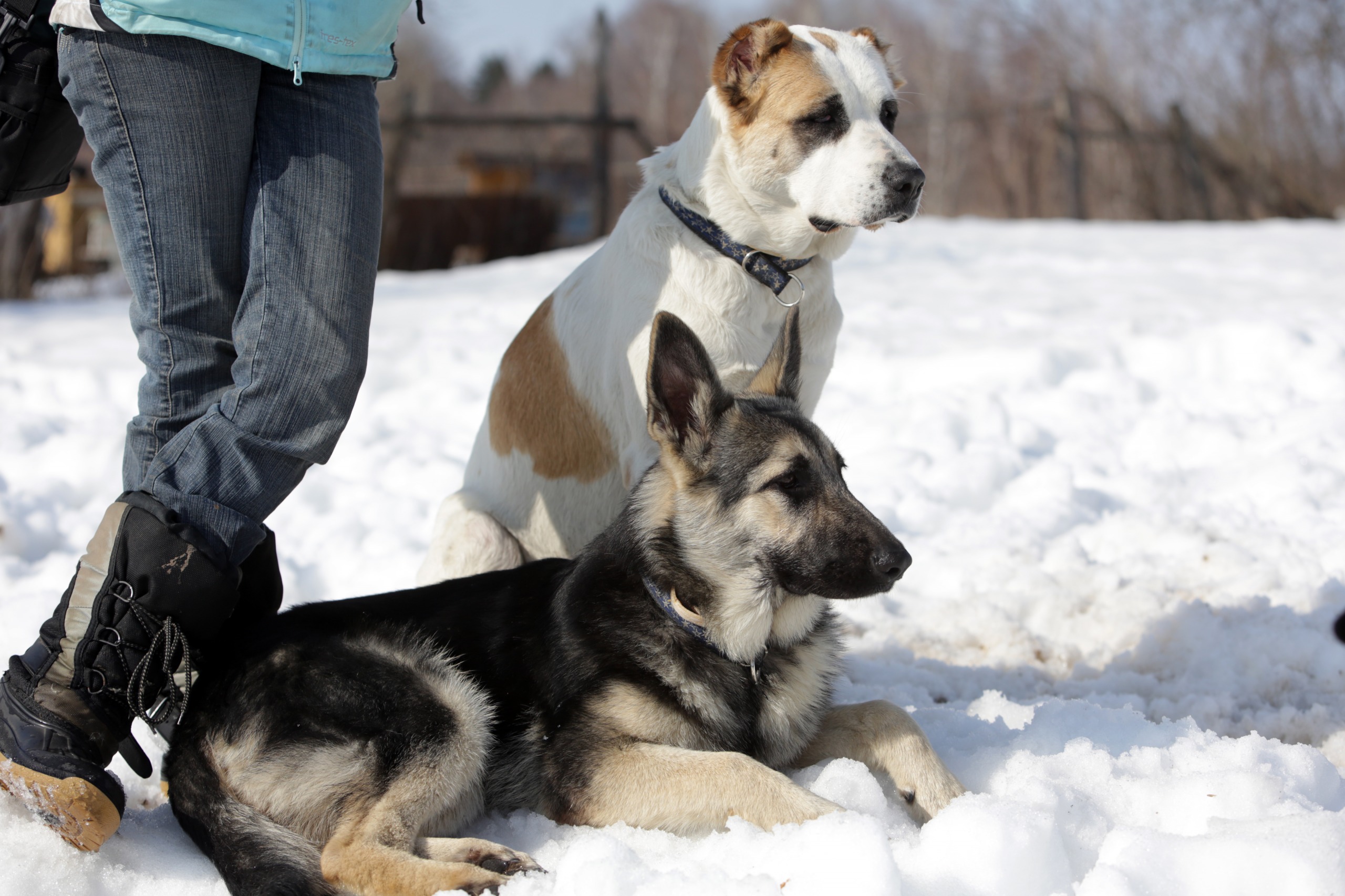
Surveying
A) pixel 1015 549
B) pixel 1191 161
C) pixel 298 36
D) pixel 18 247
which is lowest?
pixel 18 247

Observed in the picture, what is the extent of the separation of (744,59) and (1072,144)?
1487 cm

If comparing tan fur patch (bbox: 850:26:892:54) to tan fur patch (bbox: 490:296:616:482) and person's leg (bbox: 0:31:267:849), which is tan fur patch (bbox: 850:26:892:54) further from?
person's leg (bbox: 0:31:267:849)

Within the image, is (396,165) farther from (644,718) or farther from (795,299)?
(644,718)

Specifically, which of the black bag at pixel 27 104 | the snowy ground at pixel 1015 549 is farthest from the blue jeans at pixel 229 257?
the snowy ground at pixel 1015 549

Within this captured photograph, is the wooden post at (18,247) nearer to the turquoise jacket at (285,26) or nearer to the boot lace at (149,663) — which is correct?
the turquoise jacket at (285,26)

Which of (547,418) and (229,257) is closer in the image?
(229,257)

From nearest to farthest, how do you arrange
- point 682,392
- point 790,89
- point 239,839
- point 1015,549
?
1. point 239,839
2. point 682,392
3. point 790,89
4. point 1015,549

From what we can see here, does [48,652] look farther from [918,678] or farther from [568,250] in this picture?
[568,250]

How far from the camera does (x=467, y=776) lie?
257 cm

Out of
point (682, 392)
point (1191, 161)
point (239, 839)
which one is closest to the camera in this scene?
point (239, 839)

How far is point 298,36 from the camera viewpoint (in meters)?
2.54

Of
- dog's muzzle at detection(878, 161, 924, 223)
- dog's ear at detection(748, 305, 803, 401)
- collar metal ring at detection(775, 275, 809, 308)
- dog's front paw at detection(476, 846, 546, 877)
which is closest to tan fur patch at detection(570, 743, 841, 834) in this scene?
dog's front paw at detection(476, 846, 546, 877)

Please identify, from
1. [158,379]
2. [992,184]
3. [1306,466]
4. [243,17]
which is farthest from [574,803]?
[992,184]

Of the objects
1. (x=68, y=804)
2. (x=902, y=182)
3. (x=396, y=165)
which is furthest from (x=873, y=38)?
(x=396, y=165)
